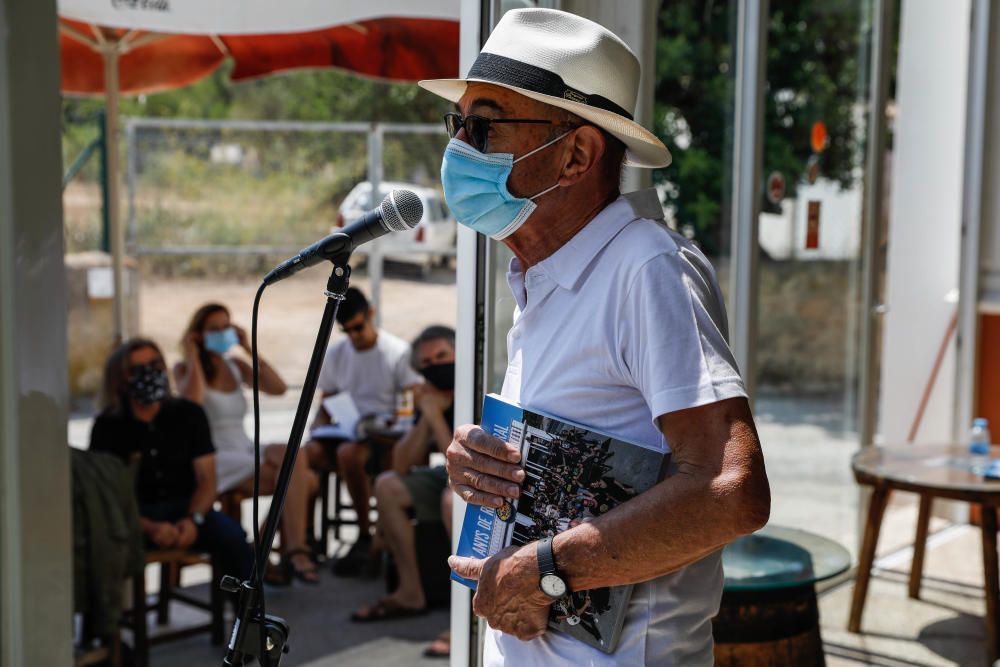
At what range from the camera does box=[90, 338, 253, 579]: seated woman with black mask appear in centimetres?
394

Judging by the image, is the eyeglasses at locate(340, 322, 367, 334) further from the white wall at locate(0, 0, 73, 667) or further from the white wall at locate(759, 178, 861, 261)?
the white wall at locate(0, 0, 73, 667)

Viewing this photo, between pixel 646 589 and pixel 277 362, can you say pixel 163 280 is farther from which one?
pixel 646 589

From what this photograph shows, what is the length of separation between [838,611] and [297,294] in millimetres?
9724

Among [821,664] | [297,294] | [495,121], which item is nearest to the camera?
[495,121]

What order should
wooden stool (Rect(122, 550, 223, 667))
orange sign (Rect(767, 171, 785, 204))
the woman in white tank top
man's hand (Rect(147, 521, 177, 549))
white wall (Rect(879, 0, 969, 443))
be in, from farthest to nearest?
white wall (Rect(879, 0, 969, 443)) < the woman in white tank top < orange sign (Rect(767, 171, 785, 204)) < man's hand (Rect(147, 521, 177, 549)) < wooden stool (Rect(122, 550, 223, 667))

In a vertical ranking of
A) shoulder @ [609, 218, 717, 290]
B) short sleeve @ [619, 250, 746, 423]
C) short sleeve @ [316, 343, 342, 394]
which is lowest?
short sleeve @ [316, 343, 342, 394]

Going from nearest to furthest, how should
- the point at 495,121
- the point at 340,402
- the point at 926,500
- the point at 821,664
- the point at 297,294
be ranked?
the point at 495,121 → the point at 821,664 → the point at 926,500 → the point at 340,402 → the point at 297,294

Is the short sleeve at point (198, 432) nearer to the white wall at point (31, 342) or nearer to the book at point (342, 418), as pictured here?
the book at point (342, 418)

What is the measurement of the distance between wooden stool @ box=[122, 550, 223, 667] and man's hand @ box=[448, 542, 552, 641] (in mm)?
2501

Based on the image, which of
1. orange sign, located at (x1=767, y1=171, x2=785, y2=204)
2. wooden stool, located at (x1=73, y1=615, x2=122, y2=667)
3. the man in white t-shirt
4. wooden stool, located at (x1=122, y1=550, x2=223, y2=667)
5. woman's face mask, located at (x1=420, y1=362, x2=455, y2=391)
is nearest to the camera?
wooden stool, located at (x1=73, y1=615, x2=122, y2=667)

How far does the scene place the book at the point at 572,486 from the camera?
1374mm

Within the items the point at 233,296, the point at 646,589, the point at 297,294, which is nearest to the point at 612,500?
the point at 646,589

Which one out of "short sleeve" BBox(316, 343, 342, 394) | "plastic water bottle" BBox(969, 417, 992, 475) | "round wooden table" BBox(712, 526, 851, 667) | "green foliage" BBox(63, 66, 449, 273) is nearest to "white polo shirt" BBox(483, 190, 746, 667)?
"round wooden table" BBox(712, 526, 851, 667)

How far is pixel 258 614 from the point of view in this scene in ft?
4.91
